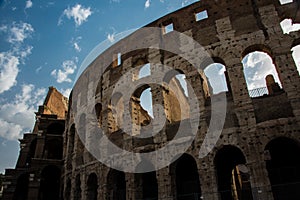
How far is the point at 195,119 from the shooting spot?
11.4 meters

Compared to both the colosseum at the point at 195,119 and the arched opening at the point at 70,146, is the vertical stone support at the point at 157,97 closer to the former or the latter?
the colosseum at the point at 195,119

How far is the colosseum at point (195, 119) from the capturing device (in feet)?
34.1

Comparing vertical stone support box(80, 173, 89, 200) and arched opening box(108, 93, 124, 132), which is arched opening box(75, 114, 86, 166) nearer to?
vertical stone support box(80, 173, 89, 200)

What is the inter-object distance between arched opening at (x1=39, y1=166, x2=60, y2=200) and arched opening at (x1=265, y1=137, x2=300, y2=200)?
1374cm

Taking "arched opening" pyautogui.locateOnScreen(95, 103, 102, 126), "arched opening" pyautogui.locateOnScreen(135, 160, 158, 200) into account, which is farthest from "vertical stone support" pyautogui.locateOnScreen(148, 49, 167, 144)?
"arched opening" pyautogui.locateOnScreen(95, 103, 102, 126)

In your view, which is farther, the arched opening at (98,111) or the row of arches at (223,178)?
the arched opening at (98,111)

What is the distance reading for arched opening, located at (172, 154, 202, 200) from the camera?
1175cm

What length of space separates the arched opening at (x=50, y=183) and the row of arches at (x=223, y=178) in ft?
17.4

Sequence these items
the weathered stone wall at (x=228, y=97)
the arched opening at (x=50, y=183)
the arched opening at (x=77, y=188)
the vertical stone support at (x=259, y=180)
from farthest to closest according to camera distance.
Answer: the arched opening at (x=50, y=183), the arched opening at (x=77, y=188), the weathered stone wall at (x=228, y=97), the vertical stone support at (x=259, y=180)

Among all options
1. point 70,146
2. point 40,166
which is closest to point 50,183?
point 40,166

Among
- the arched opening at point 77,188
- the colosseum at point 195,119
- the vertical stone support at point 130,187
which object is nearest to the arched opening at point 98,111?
the colosseum at point 195,119

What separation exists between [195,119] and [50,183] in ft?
41.6

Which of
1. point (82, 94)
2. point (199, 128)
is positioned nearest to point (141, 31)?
point (82, 94)

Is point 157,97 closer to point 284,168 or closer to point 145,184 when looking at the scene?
point 145,184
